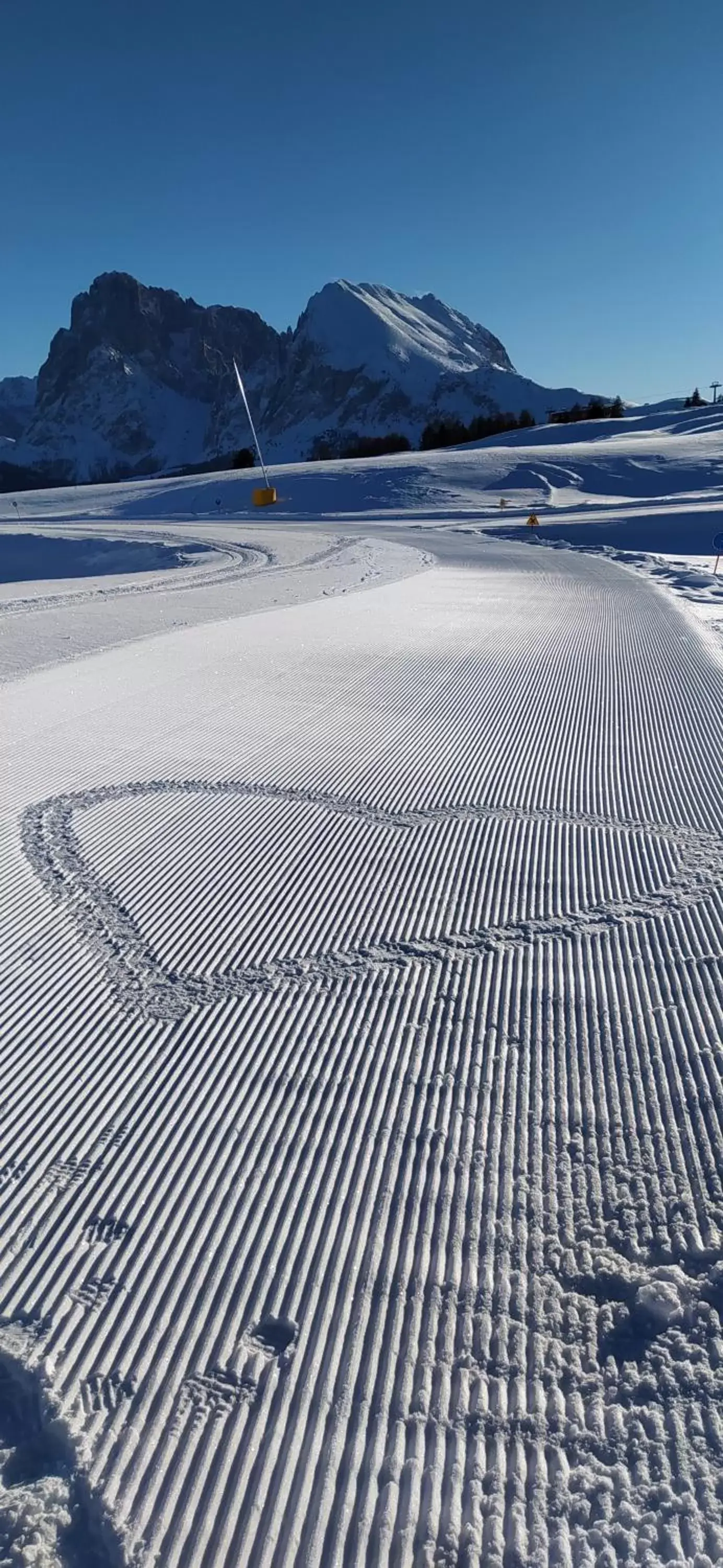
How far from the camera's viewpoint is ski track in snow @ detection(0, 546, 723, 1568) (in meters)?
1.93

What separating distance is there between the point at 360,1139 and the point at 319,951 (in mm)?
1111

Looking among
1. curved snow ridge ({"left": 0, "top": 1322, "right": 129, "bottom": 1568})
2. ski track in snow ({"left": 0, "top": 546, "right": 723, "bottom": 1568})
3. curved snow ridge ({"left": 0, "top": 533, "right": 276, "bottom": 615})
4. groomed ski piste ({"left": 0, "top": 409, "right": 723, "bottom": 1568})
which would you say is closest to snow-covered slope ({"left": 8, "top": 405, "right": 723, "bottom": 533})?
curved snow ridge ({"left": 0, "top": 533, "right": 276, "bottom": 615})

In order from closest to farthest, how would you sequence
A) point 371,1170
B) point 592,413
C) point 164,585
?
point 371,1170, point 164,585, point 592,413

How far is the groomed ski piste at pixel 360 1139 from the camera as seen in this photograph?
6.32 ft

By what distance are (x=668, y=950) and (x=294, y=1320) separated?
7.00 feet

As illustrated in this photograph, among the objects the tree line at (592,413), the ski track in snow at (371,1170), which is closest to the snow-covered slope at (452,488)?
the tree line at (592,413)

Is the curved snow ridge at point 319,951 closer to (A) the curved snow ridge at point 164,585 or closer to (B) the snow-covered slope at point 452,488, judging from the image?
(A) the curved snow ridge at point 164,585

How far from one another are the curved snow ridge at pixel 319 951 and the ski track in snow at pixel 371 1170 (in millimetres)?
19

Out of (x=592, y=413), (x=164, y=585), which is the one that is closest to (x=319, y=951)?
(x=164, y=585)

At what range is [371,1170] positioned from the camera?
8.85 feet

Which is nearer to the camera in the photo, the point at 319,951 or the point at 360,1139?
the point at 360,1139

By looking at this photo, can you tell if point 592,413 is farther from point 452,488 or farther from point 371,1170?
point 371,1170

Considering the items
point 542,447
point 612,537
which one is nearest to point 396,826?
point 612,537

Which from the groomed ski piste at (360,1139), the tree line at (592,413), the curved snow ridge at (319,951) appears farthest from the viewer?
the tree line at (592,413)
